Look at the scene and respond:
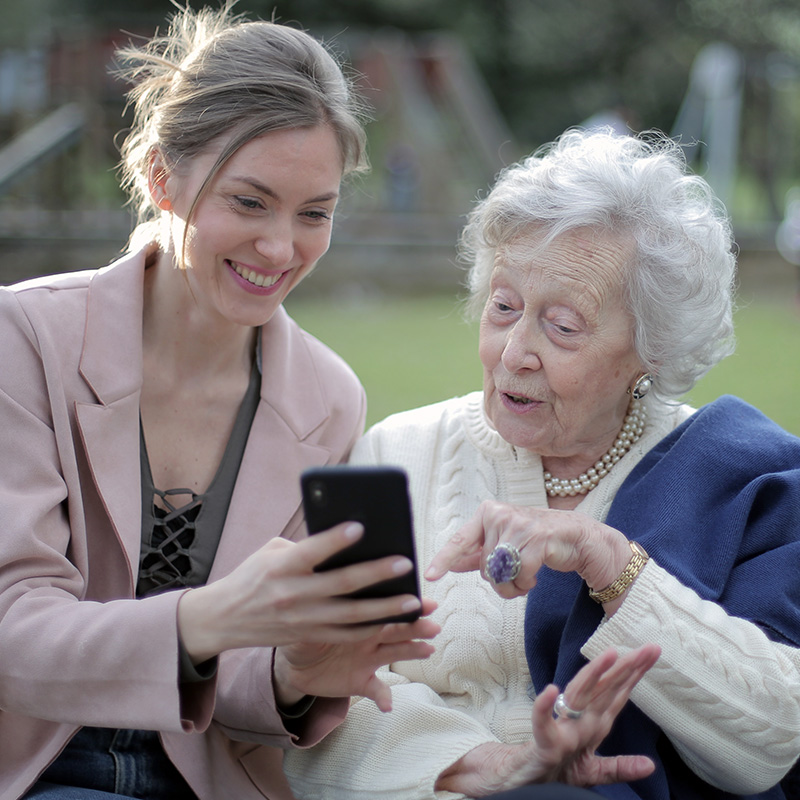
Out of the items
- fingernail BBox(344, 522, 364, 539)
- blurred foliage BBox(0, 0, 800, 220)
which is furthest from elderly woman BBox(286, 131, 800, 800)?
blurred foliage BBox(0, 0, 800, 220)

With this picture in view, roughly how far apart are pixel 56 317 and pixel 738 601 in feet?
5.53

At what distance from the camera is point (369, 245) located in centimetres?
1420

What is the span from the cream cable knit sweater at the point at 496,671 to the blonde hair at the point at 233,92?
2.75 feet

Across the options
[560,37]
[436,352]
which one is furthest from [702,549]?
[560,37]

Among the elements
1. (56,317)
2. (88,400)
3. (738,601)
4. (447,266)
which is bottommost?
(447,266)

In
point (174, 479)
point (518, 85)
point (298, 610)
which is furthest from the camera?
point (518, 85)

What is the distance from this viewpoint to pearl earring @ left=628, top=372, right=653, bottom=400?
2551 millimetres

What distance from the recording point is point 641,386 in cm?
256

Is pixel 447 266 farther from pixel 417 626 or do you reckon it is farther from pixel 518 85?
pixel 518 85

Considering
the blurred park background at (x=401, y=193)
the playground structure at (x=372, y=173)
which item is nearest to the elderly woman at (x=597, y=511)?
the blurred park background at (x=401, y=193)

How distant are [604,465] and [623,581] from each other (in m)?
0.49

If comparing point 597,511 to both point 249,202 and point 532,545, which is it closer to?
point 532,545

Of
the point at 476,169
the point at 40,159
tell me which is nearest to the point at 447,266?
the point at 476,169

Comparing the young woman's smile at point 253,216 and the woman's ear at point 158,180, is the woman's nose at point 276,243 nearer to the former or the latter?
the young woman's smile at point 253,216
